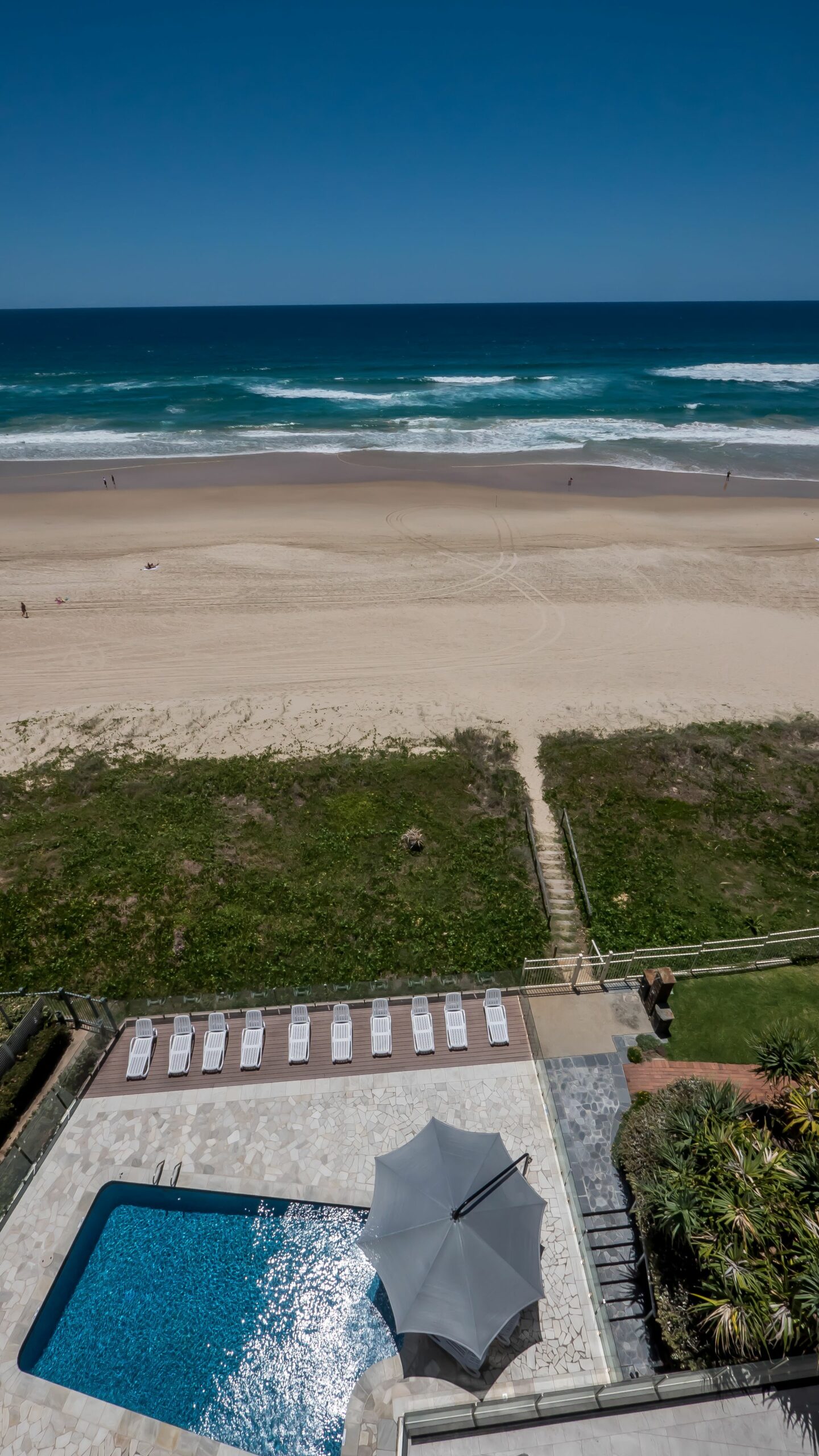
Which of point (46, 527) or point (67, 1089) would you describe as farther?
point (46, 527)

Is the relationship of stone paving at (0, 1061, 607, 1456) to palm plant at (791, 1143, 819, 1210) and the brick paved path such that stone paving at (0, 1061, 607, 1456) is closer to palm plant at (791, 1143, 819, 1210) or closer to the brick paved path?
the brick paved path

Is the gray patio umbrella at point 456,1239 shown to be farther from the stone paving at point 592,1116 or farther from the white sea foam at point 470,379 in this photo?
the white sea foam at point 470,379

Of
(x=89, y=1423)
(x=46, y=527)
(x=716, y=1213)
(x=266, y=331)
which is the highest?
(x=266, y=331)

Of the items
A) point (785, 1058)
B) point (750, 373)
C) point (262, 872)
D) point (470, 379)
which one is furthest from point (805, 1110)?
point (750, 373)

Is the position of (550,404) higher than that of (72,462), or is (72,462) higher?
(550,404)

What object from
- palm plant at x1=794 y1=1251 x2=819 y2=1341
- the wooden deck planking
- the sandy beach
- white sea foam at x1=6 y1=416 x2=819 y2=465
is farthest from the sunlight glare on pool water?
white sea foam at x1=6 y1=416 x2=819 y2=465

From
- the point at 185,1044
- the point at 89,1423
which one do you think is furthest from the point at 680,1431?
the point at 185,1044

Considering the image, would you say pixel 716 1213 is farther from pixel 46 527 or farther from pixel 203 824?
pixel 46 527
